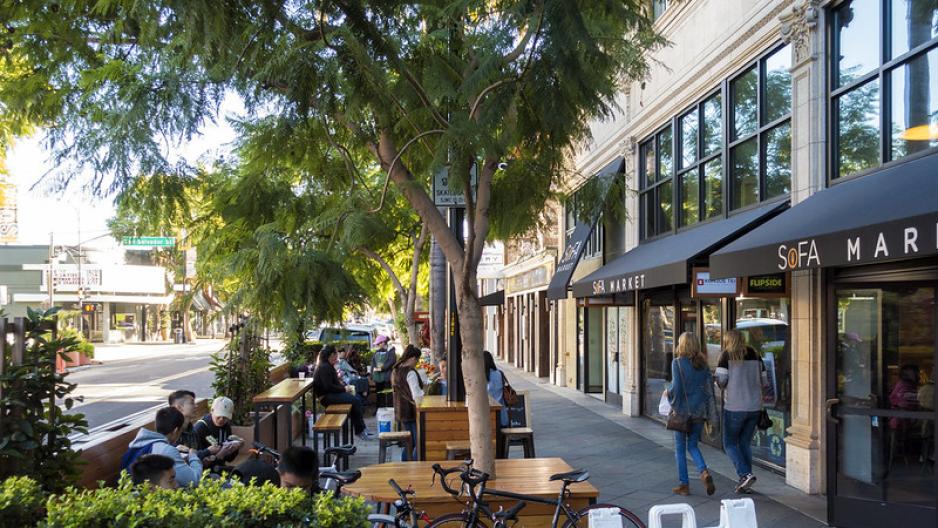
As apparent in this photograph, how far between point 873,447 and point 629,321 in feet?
30.6

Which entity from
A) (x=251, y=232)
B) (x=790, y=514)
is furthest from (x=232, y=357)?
(x=790, y=514)

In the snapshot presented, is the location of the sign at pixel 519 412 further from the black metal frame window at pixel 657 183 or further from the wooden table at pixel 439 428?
the black metal frame window at pixel 657 183

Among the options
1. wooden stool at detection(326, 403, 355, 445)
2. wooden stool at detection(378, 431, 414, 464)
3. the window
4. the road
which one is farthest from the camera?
the road

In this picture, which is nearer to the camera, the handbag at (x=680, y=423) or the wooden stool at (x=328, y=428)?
the handbag at (x=680, y=423)

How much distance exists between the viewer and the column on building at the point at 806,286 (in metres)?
8.91

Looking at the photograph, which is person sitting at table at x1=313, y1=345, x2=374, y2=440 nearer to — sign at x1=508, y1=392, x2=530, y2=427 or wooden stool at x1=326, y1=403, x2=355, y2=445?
wooden stool at x1=326, y1=403, x2=355, y2=445

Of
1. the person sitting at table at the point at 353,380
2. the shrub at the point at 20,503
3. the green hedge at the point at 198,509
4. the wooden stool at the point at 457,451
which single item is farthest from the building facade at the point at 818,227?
the person sitting at table at the point at 353,380

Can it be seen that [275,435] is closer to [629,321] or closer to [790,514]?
[790,514]

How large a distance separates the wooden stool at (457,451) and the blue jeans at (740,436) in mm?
2955

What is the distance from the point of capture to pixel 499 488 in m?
6.06

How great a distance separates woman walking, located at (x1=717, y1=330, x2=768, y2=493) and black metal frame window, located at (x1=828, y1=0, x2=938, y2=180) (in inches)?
89.9

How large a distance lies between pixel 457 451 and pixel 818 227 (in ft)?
13.4

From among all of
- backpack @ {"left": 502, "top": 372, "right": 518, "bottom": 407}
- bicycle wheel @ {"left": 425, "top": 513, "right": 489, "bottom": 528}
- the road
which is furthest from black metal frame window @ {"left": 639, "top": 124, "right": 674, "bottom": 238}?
bicycle wheel @ {"left": 425, "top": 513, "right": 489, "bottom": 528}

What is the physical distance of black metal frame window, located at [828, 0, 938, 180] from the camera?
24.8 ft
